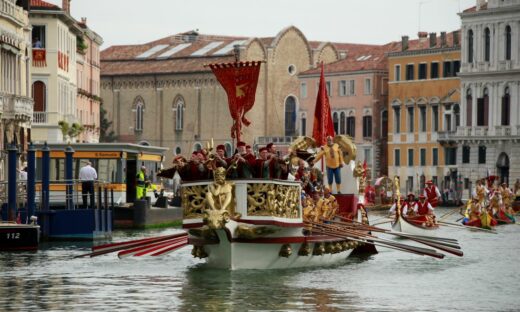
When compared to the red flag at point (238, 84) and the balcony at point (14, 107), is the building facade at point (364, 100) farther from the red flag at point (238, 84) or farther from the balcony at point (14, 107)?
the red flag at point (238, 84)

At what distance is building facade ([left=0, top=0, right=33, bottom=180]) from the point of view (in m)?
65.3

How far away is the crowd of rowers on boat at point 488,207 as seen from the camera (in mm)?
58031

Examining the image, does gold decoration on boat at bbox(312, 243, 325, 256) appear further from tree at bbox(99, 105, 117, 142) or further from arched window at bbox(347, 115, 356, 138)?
tree at bbox(99, 105, 117, 142)

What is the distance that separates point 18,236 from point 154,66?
93215mm

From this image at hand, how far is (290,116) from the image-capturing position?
131 meters

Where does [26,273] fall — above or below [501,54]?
below

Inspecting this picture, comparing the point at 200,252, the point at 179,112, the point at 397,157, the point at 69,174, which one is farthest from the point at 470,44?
the point at 200,252

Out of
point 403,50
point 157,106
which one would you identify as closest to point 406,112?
point 403,50

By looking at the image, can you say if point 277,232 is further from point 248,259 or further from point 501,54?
point 501,54

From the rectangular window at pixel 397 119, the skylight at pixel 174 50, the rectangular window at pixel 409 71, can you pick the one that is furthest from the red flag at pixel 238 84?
the skylight at pixel 174 50

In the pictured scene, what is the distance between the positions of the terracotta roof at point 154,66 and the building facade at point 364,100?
9461 millimetres

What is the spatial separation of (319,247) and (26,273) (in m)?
5.49

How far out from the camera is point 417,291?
1312 inches

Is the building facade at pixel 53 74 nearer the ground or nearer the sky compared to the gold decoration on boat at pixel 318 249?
nearer the sky
